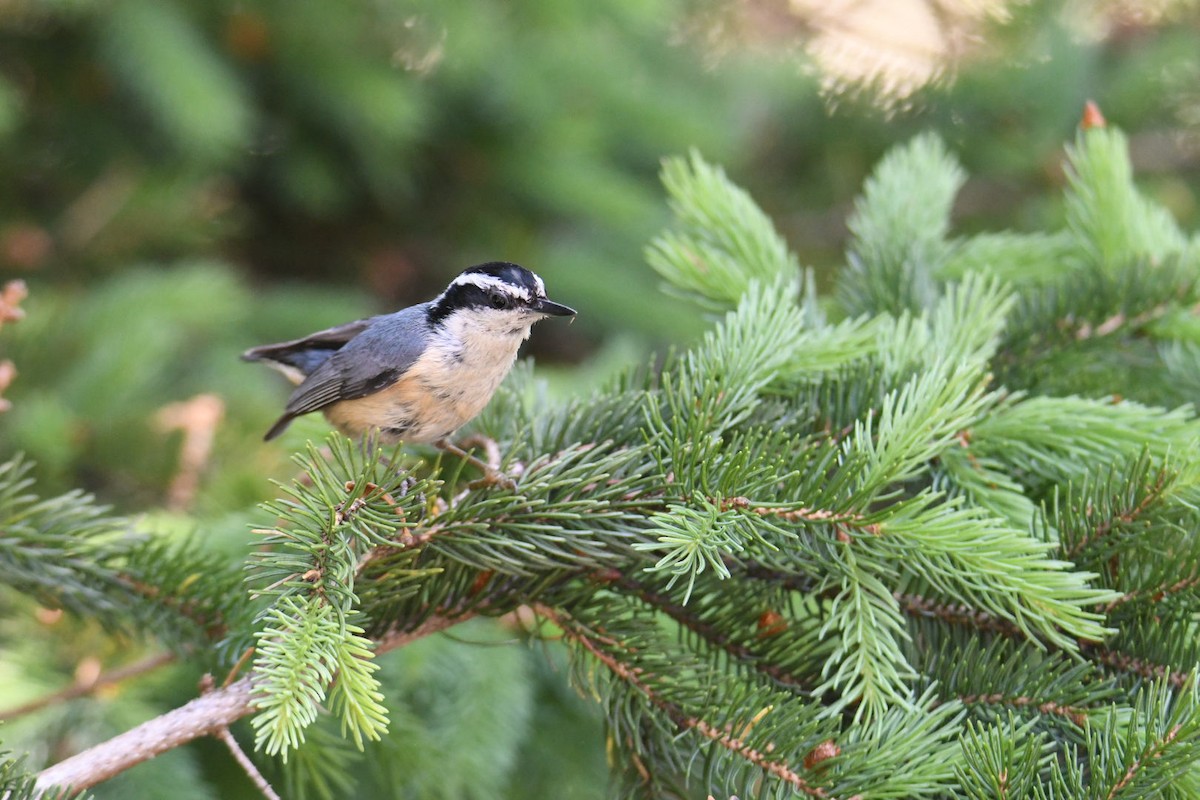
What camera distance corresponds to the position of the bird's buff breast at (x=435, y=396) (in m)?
2.27

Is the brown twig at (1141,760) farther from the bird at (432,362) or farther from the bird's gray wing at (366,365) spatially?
the bird's gray wing at (366,365)

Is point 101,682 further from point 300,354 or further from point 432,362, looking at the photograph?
point 300,354

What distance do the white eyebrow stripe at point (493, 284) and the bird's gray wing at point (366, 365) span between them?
0.17 meters

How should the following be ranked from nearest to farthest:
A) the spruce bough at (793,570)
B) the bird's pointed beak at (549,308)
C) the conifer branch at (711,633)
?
the spruce bough at (793,570)
the conifer branch at (711,633)
the bird's pointed beak at (549,308)

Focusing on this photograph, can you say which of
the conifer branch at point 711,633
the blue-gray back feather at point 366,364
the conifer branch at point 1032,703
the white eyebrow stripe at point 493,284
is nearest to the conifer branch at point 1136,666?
the conifer branch at point 1032,703

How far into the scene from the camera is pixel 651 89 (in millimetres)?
4500

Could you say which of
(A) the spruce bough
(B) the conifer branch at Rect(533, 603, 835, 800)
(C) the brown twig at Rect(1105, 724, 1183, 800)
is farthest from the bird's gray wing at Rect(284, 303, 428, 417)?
(C) the brown twig at Rect(1105, 724, 1183, 800)

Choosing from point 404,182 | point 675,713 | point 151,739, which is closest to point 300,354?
point 404,182

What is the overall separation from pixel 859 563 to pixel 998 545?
190 millimetres

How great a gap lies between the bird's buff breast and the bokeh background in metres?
0.19

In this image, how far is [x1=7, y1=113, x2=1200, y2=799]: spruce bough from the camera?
4.64ft

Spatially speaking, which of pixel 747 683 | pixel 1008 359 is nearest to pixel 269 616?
pixel 747 683

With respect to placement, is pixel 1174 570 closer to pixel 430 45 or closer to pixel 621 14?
pixel 621 14

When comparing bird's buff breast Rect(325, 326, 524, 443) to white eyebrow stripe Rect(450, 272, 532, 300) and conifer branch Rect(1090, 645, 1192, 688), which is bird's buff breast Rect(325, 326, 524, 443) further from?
conifer branch Rect(1090, 645, 1192, 688)
